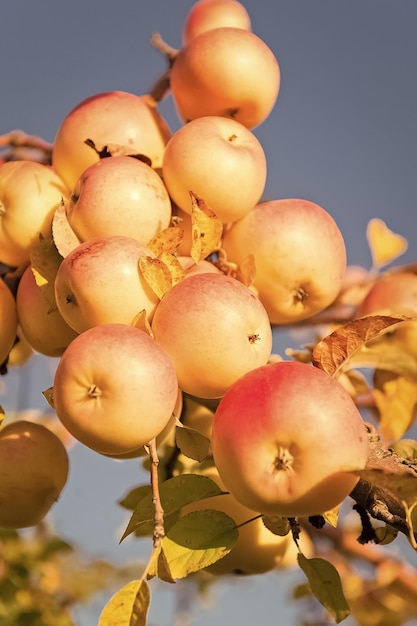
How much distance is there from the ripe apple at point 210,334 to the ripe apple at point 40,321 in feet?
0.66

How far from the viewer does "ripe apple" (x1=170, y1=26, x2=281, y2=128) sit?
3.41ft

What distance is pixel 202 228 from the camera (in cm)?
88

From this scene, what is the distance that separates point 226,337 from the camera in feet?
2.48

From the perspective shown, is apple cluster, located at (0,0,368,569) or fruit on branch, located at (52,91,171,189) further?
fruit on branch, located at (52,91,171,189)

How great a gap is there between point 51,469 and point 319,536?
0.86 m

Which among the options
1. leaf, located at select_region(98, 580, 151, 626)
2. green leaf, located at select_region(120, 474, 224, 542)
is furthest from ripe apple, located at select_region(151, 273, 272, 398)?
leaf, located at select_region(98, 580, 151, 626)

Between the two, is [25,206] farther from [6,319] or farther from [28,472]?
[28,472]

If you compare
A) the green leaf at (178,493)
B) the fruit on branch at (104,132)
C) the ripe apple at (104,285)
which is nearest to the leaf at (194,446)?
the green leaf at (178,493)

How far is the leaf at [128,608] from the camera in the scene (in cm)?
70

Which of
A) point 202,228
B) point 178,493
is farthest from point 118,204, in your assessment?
point 178,493

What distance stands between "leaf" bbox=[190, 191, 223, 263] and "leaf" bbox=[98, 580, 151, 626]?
1.24 feet

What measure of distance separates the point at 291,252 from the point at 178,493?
1.10 ft

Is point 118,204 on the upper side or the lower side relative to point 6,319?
upper

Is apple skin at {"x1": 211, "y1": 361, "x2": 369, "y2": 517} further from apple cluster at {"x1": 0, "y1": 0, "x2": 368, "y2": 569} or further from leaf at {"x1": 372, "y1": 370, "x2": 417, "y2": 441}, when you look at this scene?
leaf at {"x1": 372, "y1": 370, "x2": 417, "y2": 441}
